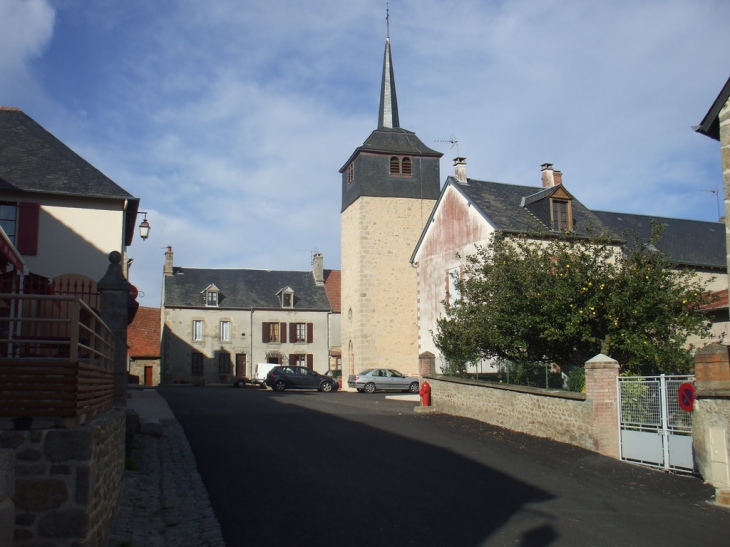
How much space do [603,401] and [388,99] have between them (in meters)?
30.2

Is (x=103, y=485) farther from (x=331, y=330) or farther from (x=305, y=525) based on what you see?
(x=331, y=330)

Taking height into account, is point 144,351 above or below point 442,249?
below

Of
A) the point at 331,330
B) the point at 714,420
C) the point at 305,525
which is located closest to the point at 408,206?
the point at 331,330

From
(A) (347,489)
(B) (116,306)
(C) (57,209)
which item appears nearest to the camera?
(A) (347,489)

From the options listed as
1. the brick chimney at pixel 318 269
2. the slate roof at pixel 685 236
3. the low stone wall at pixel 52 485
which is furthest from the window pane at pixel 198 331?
the low stone wall at pixel 52 485

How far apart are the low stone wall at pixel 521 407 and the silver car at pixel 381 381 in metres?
12.3

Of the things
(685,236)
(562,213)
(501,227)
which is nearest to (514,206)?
(562,213)

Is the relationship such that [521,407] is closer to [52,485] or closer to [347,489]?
[347,489]

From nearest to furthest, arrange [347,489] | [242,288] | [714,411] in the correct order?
[347,489], [714,411], [242,288]

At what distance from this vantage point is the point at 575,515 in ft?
26.9

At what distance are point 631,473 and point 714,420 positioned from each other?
1791 mm

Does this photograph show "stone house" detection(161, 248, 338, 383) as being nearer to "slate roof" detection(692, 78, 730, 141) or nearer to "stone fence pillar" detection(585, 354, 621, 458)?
"stone fence pillar" detection(585, 354, 621, 458)

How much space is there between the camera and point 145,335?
51.5 m

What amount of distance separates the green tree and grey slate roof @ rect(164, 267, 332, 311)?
32125mm
